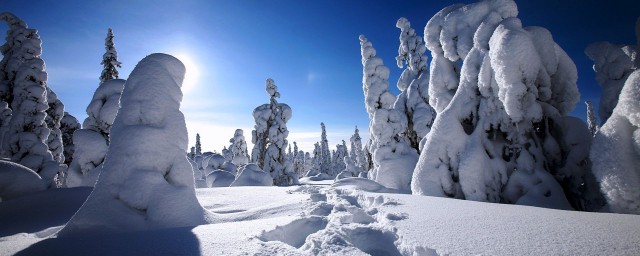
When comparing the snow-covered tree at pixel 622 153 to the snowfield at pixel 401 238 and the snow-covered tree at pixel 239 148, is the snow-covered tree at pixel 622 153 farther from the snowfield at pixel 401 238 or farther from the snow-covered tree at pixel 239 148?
the snow-covered tree at pixel 239 148

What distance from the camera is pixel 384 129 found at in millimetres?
14828

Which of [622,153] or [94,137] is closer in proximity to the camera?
[622,153]

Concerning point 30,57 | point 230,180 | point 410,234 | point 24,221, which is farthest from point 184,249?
point 30,57

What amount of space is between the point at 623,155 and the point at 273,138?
21325mm

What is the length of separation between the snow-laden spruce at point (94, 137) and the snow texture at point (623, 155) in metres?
13.7

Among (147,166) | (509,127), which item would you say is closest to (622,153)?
(509,127)

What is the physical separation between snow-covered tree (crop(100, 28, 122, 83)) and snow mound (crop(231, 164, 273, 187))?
12.6m

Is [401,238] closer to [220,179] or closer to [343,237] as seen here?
[343,237]

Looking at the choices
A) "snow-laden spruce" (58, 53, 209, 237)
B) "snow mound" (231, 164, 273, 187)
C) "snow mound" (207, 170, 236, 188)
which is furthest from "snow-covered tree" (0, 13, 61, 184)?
"snow-laden spruce" (58, 53, 209, 237)

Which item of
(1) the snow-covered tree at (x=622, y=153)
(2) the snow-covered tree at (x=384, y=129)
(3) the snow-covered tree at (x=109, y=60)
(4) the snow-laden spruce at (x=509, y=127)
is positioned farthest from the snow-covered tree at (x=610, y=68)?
(3) the snow-covered tree at (x=109, y=60)

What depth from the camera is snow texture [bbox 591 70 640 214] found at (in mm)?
3764

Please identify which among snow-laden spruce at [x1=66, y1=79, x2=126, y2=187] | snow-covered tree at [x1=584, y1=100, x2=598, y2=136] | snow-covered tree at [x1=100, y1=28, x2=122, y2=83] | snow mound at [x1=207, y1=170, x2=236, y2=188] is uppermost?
snow-covered tree at [x1=100, y1=28, x2=122, y2=83]

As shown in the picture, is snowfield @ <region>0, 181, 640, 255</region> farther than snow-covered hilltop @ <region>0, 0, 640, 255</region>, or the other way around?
snow-covered hilltop @ <region>0, 0, 640, 255</region>

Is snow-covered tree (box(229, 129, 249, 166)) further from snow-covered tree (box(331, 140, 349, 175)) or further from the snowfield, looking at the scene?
snow-covered tree (box(331, 140, 349, 175))
